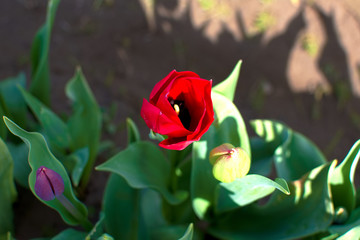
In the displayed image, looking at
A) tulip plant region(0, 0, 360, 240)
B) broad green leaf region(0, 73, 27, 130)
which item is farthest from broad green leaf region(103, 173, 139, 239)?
broad green leaf region(0, 73, 27, 130)

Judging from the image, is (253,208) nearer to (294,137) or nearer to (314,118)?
(294,137)

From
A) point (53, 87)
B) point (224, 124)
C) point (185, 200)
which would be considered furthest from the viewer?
point (53, 87)

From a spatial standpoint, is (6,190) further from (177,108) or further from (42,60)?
(177,108)

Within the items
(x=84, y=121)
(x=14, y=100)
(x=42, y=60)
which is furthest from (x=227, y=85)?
(x=14, y=100)

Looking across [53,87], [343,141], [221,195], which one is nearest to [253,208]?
[221,195]

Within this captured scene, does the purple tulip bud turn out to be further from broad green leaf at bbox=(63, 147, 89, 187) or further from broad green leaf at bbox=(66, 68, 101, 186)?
broad green leaf at bbox=(66, 68, 101, 186)

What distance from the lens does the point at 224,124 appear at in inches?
51.4

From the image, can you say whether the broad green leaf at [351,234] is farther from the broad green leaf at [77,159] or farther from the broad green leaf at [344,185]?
the broad green leaf at [77,159]

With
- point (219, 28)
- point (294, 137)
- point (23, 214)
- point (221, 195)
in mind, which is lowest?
point (23, 214)

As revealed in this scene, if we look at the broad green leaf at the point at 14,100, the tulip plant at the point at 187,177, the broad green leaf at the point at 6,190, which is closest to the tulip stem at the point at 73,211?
the tulip plant at the point at 187,177

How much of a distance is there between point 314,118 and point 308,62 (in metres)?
0.42

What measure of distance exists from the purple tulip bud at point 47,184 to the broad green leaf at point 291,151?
2.27ft

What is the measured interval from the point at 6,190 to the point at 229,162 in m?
0.83

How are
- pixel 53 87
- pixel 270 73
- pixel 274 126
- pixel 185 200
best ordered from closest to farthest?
pixel 274 126
pixel 185 200
pixel 53 87
pixel 270 73
